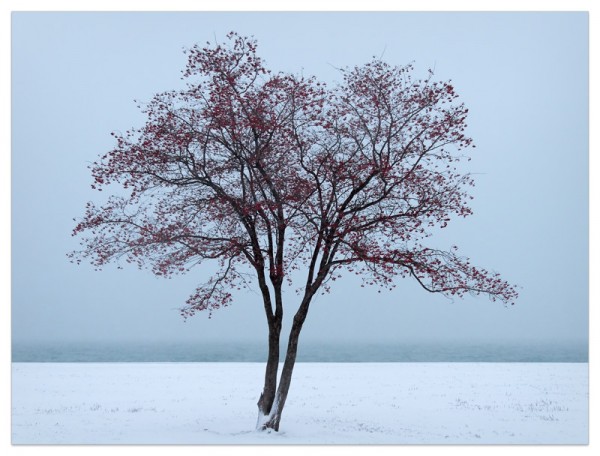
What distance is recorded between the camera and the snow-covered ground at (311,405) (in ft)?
47.9

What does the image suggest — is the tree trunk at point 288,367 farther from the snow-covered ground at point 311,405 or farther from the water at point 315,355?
the water at point 315,355

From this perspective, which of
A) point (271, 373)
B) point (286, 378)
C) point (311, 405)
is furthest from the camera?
point (311, 405)

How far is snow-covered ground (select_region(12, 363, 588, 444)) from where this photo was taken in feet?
47.9

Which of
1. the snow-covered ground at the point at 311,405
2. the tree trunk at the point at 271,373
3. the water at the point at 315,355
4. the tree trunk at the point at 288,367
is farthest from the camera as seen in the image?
the water at the point at 315,355

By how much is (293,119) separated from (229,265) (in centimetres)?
306

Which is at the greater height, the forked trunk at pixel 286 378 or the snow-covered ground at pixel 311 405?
the forked trunk at pixel 286 378

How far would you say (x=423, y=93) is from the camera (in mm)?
13695

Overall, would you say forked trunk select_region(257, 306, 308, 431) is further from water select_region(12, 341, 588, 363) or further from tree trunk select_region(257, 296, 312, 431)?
water select_region(12, 341, 588, 363)

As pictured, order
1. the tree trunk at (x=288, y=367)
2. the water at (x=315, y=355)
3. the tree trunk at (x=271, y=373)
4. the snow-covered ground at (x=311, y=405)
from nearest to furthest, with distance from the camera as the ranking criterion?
the tree trunk at (x=288, y=367) → the tree trunk at (x=271, y=373) → the snow-covered ground at (x=311, y=405) → the water at (x=315, y=355)

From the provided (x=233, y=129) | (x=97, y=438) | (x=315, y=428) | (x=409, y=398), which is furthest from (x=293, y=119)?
(x=409, y=398)

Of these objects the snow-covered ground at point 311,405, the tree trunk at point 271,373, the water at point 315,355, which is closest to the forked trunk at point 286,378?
the tree trunk at point 271,373

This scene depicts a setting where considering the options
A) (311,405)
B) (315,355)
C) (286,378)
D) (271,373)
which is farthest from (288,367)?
(315,355)

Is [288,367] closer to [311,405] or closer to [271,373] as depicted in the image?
[271,373]

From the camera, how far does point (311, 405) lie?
59.5 feet
